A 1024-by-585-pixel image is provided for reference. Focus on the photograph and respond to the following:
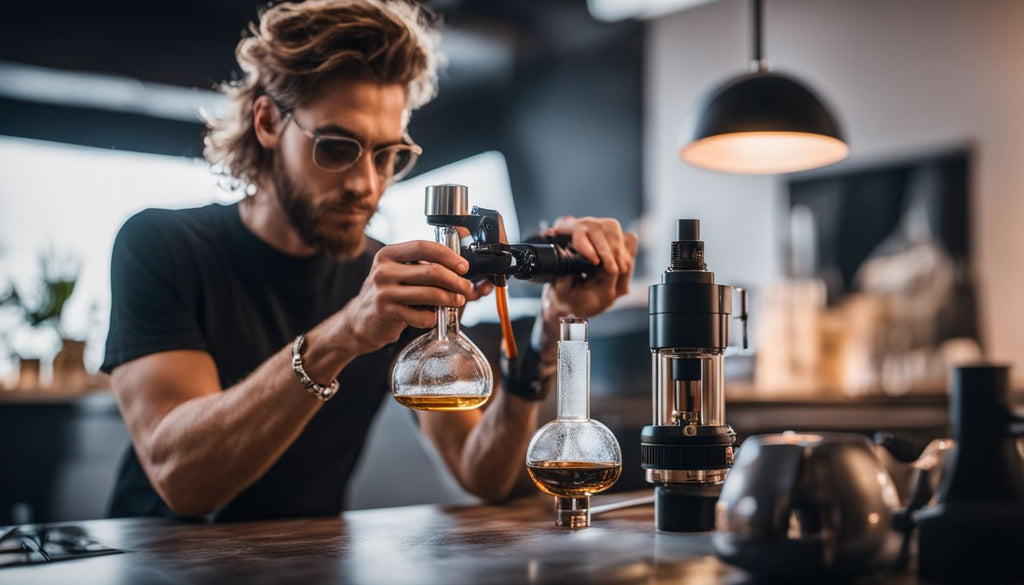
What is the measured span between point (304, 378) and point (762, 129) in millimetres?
957

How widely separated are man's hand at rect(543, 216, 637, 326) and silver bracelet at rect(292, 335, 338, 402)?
0.33 m

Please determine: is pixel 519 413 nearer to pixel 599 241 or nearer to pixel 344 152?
pixel 599 241

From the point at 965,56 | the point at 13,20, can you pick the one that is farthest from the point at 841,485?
the point at 13,20

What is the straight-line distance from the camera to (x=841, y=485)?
781mm

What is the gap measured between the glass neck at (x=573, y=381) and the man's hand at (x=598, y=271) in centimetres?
21

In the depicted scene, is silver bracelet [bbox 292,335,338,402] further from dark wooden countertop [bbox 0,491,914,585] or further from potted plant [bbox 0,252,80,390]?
potted plant [bbox 0,252,80,390]

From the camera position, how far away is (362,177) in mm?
1649

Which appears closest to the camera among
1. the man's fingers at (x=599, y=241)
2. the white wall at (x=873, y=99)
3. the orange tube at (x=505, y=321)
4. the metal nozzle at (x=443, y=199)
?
the metal nozzle at (x=443, y=199)

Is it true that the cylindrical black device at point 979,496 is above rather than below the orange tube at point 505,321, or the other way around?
below

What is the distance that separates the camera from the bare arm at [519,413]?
1296 mm

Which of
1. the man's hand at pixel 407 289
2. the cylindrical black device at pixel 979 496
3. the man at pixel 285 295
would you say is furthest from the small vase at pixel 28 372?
the cylindrical black device at pixel 979 496

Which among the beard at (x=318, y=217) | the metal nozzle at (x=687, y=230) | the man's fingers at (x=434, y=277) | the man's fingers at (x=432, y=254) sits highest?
the beard at (x=318, y=217)

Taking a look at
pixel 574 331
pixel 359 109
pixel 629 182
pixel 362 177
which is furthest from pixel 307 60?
pixel 629 182

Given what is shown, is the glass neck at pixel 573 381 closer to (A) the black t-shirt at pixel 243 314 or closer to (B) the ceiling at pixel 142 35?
(A) the black t-shirt at pixel 243 314
